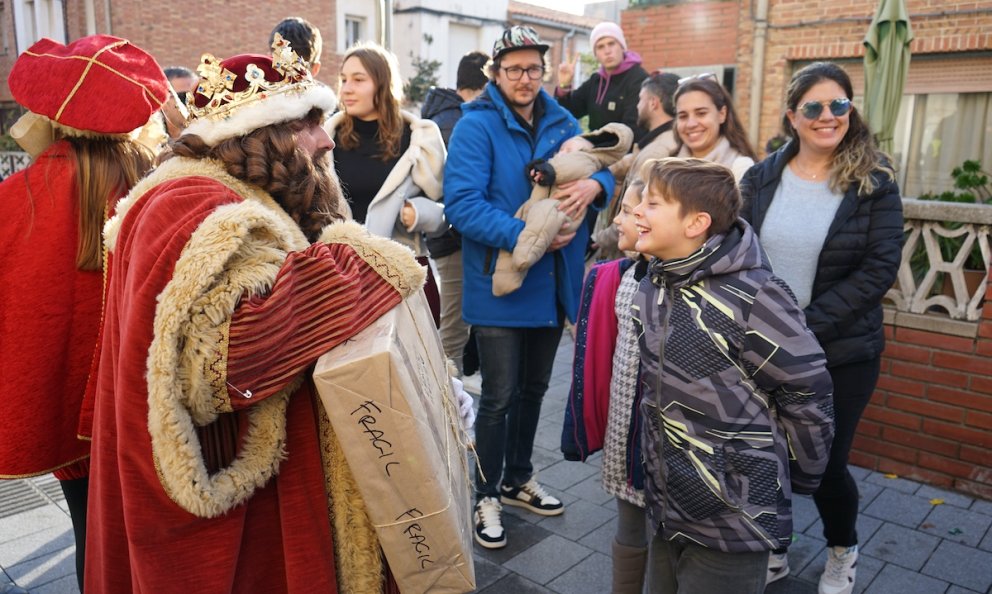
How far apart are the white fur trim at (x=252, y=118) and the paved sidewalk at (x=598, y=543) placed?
2.27 m

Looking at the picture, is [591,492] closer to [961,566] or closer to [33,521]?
[961,566]

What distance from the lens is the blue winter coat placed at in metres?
3.50

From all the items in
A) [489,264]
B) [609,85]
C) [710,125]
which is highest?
[609,85]

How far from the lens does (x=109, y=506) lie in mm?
1724

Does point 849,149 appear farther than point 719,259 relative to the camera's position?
Yes

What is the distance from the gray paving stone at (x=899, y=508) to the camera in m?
3.92

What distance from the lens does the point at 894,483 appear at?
172 inches

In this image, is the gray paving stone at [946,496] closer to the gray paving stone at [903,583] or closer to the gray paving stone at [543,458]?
the gray paving stone at [903,583]

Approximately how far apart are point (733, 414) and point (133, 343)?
1.58m

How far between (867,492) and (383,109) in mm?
3361

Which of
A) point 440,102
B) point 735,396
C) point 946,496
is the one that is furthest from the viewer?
point 440,102

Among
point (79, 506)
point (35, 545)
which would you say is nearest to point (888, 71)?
point (79, 506)

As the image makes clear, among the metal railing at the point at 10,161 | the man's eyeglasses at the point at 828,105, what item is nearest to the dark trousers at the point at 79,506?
the man's eyeglasses at the point at 828,105

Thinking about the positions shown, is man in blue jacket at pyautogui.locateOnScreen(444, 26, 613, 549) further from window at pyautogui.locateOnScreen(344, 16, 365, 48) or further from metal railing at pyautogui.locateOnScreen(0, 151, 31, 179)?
window at pyautogui.locateOnScreen(344, 16, 365, 48)
